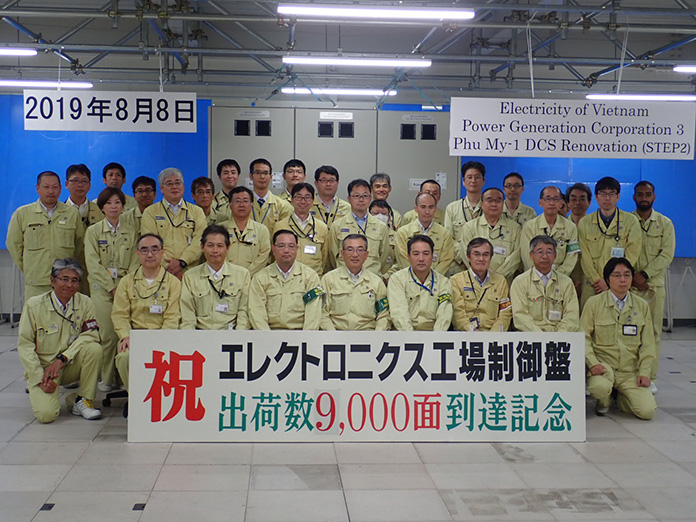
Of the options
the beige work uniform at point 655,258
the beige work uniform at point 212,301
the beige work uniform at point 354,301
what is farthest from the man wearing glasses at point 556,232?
the beige work uniform at point 212,301

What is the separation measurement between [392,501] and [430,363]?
1147mm

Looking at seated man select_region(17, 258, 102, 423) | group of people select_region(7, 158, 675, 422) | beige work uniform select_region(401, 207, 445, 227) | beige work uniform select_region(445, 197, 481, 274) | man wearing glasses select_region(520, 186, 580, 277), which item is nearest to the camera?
seated man select_region(17, 258, 102, 423)

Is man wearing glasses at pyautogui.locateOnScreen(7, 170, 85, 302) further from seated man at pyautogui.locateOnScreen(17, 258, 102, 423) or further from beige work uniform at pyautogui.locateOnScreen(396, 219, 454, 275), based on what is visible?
beige work uniform at pyautogui.locateOnScreen(396, 219, 454, 275)

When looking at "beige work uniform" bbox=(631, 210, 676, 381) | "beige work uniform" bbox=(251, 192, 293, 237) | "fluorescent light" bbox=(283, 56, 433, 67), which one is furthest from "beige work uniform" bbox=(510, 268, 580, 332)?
"fluorescent light" bbox=(283, 56, 433, 67)

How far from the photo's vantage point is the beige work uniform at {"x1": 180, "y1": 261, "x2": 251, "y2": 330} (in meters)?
5.07

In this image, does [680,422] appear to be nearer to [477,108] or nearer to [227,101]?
[477,108]

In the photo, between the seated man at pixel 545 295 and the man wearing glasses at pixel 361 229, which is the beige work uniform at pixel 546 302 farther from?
the man wearing glasses at pixel 361 229

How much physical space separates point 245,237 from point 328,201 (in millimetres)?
1057

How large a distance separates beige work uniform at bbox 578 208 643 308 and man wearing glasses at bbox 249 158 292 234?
257 centimetres

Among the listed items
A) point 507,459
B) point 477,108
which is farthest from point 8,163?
point 507,459

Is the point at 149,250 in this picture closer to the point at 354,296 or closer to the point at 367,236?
the point at 354,296

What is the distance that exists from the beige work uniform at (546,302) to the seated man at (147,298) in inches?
97.9

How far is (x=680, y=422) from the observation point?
522cm

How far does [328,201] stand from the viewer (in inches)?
256
